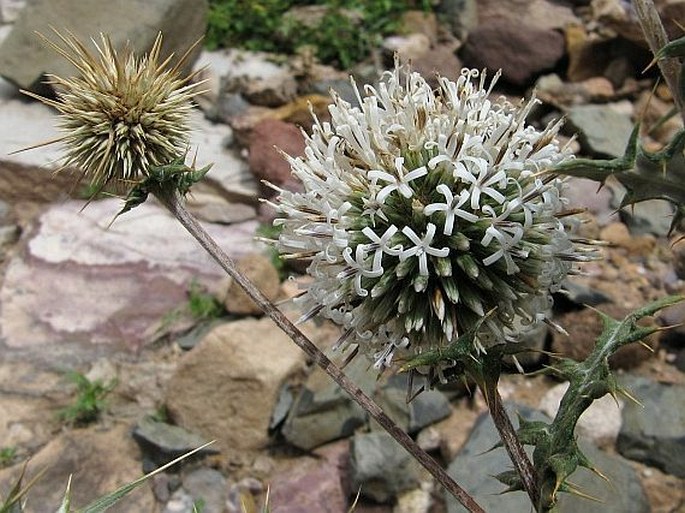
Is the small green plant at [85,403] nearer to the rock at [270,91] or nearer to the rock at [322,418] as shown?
the rock at [322,418]

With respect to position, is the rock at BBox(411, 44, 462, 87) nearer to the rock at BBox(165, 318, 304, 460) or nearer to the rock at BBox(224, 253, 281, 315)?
the rock at BBox(224, 253, 281, 315)

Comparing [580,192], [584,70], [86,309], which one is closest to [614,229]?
[580,192]

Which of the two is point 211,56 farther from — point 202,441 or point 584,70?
point 202,441

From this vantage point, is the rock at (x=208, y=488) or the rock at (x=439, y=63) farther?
the rock at (x=439, y=63)

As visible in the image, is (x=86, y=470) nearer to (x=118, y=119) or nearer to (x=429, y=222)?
(x=118, y=119)

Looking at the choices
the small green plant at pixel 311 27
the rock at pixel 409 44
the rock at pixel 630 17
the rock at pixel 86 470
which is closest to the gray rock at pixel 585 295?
the rock at pixel 86 470

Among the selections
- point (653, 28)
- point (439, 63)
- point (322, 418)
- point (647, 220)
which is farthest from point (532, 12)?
point (653, 28)
